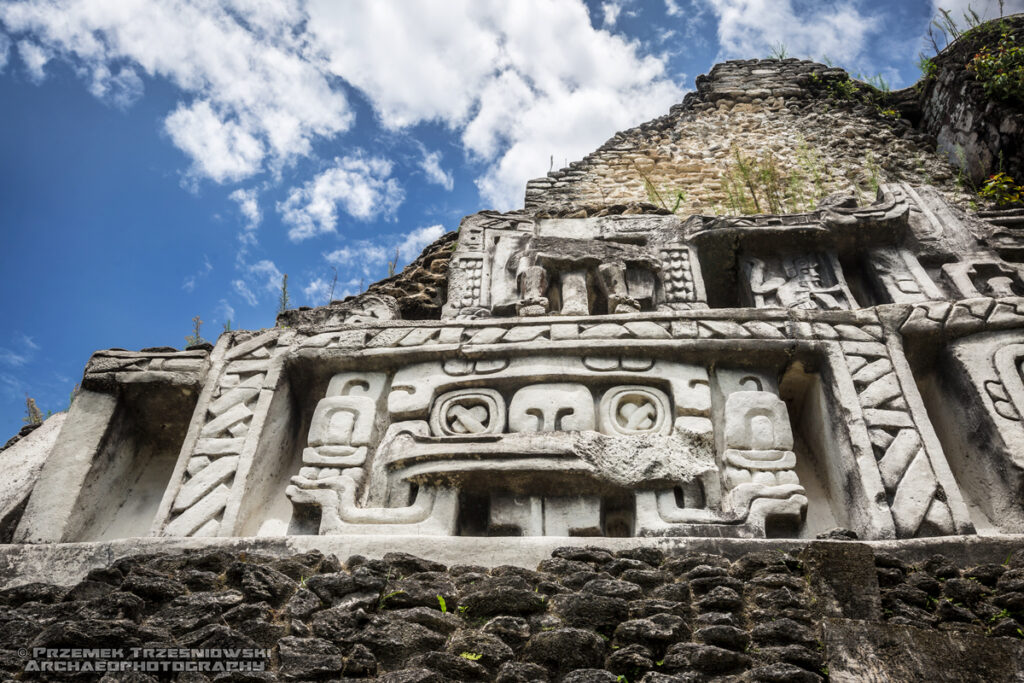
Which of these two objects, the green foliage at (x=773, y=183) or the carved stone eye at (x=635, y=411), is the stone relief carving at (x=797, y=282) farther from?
the green foliage at (x=773, y=183)

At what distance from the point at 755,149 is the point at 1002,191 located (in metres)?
2.13

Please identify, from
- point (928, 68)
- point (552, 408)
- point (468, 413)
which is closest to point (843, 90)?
point (928, 68)

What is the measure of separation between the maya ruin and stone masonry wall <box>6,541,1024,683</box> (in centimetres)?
1

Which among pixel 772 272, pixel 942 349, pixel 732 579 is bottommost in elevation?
pixel 732 579

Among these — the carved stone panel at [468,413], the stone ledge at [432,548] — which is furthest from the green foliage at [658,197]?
the stone ledge at [432,548]

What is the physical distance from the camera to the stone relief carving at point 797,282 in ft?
15.3

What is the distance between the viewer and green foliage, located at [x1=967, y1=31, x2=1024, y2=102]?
6.73 metres

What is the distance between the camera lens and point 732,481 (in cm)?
352

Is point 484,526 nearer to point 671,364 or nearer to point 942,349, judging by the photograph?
point 671,364

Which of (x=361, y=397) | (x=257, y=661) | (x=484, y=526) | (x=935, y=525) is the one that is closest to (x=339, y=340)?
(x=361, y=397)

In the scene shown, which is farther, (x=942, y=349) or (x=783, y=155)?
(x=783, y=155)

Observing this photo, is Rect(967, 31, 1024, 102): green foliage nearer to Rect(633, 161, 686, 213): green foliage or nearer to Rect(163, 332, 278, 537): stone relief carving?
Rect(633, 161, 686, 213): green foliage

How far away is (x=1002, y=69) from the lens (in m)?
6.86

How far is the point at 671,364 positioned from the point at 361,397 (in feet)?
5.24
